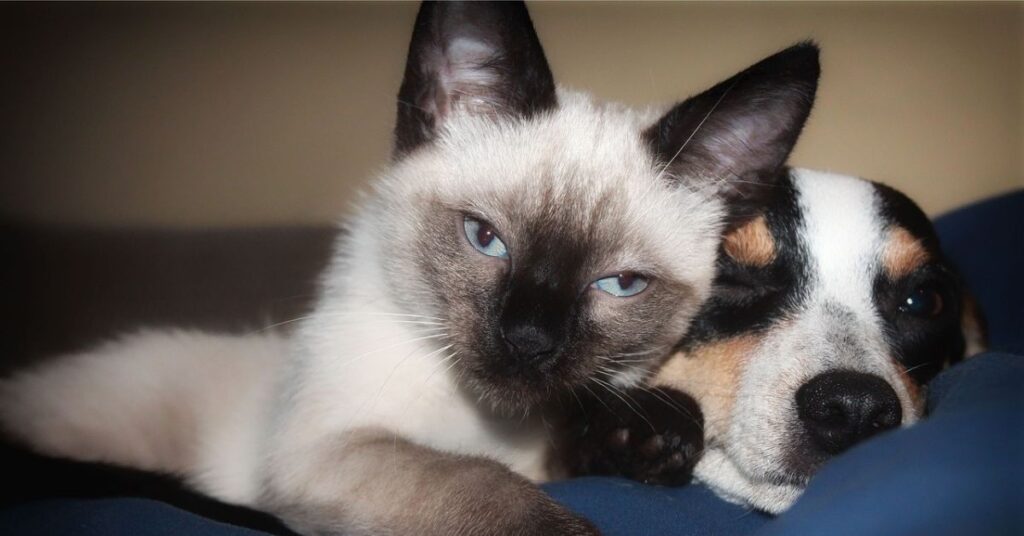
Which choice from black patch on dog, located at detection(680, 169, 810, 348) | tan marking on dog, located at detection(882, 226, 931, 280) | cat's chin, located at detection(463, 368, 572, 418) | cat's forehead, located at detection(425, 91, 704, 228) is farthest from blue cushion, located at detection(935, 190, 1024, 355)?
cat's chin, located at detection(463, 368, 572, 418)

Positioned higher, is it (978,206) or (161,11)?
(161,11)

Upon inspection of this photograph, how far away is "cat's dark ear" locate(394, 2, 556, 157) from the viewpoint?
1.28 m

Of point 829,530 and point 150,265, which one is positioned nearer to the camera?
point 829,530

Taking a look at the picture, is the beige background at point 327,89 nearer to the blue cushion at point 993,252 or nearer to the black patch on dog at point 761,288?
the blue cushion at point 993,252

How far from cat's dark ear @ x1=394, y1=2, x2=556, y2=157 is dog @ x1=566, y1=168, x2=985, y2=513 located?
0.42 meters

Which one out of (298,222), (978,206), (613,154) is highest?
(613,154)

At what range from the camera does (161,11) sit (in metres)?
2.19

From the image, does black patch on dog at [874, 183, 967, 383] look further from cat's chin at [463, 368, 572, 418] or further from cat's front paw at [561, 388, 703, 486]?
cat's chin at [463, 368, 572, 418]

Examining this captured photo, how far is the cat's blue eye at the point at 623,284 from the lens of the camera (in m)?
1.28

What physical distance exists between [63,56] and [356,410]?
1.43 m

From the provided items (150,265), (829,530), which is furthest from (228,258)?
(829,530)

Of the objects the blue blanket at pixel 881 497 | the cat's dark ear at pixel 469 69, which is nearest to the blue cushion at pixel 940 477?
the blue blanket at pixel 881 497

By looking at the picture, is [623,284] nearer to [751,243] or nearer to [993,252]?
[751,243]

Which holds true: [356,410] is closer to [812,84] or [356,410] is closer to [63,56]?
[812,84]
